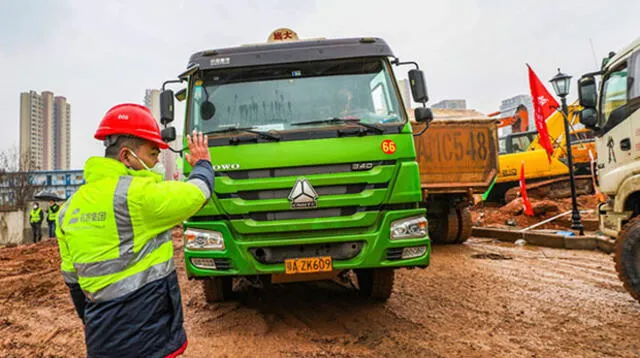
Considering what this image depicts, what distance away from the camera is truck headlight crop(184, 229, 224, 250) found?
353cm

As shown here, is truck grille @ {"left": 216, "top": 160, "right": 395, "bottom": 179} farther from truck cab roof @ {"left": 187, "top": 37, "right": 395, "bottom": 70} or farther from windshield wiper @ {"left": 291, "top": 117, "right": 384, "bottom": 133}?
truck cab roof @ {"left": 187, "top": 37, "right": 395, "bottom": 70}

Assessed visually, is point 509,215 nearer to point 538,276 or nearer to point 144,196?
point 538,276

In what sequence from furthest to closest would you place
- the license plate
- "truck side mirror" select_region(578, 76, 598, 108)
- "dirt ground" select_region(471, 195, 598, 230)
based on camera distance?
1. "dirt ground" select_region(471, 195, 598, 230)
2. "truck side mirror" select_region(578, 76, 598, 108)
3. the license plate

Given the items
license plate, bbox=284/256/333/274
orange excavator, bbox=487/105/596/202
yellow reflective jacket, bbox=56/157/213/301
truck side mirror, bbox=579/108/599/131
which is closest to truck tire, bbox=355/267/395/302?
license plate, bbox=284/256/333/274

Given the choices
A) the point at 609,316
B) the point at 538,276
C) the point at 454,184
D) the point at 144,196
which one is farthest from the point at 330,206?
the point at 454,184

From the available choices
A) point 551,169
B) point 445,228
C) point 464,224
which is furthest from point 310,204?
point 551,169

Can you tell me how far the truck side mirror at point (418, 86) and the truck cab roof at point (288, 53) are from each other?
1.10 ft

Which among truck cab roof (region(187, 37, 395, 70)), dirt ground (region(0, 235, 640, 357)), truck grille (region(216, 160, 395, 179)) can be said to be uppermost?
truck cab roof (region(187, 37, 395, 70))

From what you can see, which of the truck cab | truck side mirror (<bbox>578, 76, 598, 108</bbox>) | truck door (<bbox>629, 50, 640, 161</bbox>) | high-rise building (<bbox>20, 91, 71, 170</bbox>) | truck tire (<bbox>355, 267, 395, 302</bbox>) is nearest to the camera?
the truck cab

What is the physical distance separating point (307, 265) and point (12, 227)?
19285 millimetres

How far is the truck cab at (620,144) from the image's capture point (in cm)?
405

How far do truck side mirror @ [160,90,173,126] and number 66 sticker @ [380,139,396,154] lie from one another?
2.16 meters

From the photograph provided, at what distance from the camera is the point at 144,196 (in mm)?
1695

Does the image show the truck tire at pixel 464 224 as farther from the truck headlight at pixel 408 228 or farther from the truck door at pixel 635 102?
the truck headlight at pixel 408 228
